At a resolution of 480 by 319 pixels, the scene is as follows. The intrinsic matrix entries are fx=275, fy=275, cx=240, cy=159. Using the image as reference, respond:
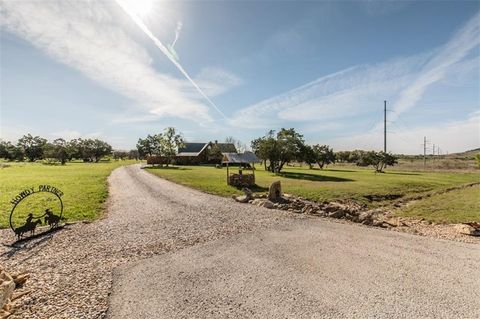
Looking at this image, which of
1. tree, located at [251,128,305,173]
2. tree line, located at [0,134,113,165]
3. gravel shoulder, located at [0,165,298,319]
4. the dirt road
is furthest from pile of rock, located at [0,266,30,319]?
tree line, located at [0,134,113,165]

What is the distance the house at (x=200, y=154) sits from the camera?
275 ft

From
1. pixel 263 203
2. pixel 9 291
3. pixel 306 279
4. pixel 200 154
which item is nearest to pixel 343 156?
pixel 200 154

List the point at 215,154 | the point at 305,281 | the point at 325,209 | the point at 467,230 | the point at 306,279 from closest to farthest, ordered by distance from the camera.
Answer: the point at 305,281 → the point at 306,279 → the point at 467,230 → the point at 325,209 → the point at 215,154

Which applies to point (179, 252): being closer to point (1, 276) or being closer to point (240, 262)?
point (240, 262)

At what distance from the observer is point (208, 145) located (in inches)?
3435

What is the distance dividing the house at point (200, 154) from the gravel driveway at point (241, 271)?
2752 inches

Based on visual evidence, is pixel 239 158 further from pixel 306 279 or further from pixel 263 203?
pixel 306 279

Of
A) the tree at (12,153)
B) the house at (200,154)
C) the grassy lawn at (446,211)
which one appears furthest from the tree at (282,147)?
the tree at (12,153)

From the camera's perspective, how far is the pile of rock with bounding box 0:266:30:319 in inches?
243

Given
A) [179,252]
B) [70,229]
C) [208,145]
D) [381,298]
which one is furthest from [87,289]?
[208,145]

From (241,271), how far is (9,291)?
594 cm

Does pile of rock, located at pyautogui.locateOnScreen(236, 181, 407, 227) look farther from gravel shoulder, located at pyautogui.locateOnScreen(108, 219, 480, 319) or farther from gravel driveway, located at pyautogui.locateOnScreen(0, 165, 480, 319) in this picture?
gravel shoulder, located at pyautogui.locateOnScreen(108, 219, 480, 319)

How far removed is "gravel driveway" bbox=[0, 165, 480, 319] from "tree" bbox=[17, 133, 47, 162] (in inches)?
4816

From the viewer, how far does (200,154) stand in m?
85.2
